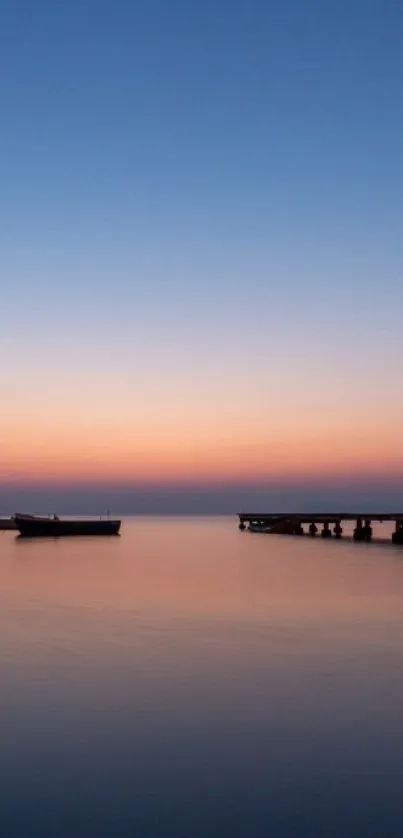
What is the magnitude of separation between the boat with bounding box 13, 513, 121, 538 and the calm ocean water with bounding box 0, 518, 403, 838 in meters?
81.2

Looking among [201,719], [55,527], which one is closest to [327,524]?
[55,527]

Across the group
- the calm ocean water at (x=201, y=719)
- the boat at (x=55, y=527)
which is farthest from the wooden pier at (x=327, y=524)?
the calm ocean water at (x=201, y=719)

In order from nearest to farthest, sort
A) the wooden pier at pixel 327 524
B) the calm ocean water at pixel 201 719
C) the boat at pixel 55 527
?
the calm ocean water at pixel 201 719
the wooden pier at pixel 327 524
the boat at pixel 55 527

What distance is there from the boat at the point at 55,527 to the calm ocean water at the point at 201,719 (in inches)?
3199

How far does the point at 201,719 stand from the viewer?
49.4 feet

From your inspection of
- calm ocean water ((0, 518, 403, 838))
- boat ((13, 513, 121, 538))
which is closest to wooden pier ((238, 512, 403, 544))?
boat ((13, 513, 121, 538))

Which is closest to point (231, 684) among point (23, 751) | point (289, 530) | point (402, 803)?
point (23, 751)

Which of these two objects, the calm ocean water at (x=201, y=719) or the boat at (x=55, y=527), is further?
the boat at (x=55, y=527)

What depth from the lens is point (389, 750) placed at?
43.6ft

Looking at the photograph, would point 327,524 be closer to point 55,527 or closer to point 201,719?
point 55,527

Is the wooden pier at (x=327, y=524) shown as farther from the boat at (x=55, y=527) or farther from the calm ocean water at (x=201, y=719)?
the calm ocean water at (x=201, y=719)

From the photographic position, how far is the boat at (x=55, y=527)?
4449 inches

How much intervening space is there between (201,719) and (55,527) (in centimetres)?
10364

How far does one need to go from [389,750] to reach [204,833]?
4.91m
